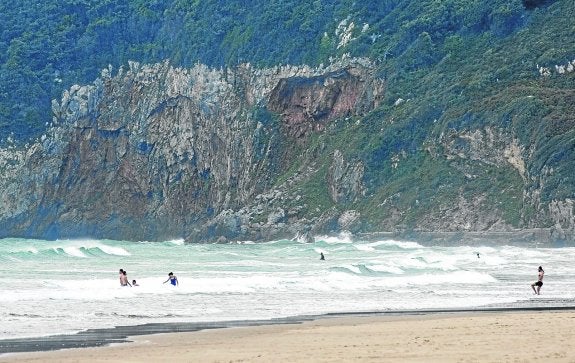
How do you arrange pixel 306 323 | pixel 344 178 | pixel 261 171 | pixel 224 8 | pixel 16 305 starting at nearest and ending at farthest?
pixel 306 323 → pixel 16 305 → pixel 344 178 → pixel 261 171 → pixel 224 8

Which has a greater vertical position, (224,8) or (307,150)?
(224,8)

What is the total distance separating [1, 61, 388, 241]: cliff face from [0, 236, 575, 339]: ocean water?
46.8 metres

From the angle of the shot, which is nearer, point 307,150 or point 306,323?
point 306,323

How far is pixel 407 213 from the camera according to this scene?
10850 centimetres

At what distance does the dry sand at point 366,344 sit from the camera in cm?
2530

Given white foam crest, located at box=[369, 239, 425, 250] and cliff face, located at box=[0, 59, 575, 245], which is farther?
cliff face, located at box=[0, 59, 575, 245]

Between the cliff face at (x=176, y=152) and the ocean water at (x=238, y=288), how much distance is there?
4678cm

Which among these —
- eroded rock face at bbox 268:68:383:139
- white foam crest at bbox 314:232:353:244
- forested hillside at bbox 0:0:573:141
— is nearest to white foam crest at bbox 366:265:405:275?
white foam crest at bbox 314:232:353:244

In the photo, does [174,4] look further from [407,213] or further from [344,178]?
[407,213]

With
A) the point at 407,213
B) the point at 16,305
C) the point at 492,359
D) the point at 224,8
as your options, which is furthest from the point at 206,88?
the point at 492,359

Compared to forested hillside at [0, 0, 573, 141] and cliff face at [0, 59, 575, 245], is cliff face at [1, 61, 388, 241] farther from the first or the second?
forested hillside at [0, 0, 573, 141]

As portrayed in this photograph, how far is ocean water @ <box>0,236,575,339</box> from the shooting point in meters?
36.8

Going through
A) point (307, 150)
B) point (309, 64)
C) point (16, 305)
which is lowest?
point (16, 305)

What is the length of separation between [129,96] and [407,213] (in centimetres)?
4002
